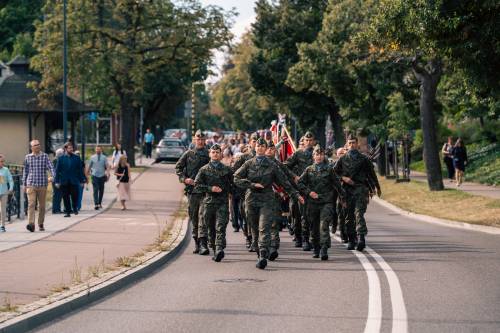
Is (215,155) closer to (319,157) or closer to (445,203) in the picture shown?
(319,157)

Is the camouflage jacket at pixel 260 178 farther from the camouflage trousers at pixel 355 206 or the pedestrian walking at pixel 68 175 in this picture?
the pedestrian walking at pixel 68 175

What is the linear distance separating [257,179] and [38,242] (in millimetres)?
4934

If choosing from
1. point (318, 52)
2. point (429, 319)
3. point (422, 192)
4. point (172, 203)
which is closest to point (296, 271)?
point (429, 319)

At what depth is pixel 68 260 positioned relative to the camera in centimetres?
1533

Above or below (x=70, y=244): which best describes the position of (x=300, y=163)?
above

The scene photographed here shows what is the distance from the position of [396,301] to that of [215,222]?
17.5 feet

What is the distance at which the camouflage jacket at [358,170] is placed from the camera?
1756cm

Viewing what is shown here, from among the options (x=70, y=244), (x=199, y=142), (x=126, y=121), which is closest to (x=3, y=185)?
(x=70, y=244)

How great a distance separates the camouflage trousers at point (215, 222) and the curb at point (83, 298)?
28.2 inches

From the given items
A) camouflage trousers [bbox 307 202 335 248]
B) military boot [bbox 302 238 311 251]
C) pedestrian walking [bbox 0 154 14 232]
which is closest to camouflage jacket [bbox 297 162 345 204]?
camouflage trousers [bbox 307 202 335 248]

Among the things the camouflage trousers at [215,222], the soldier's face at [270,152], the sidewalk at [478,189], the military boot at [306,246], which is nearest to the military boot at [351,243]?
the military boot at [306,246]

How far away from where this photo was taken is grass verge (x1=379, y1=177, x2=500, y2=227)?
2552 cm

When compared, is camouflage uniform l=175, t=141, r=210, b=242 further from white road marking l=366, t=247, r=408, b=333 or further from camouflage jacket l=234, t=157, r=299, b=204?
white road marking l=366, t=247, r=408, b=333

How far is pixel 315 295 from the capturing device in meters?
12.1
